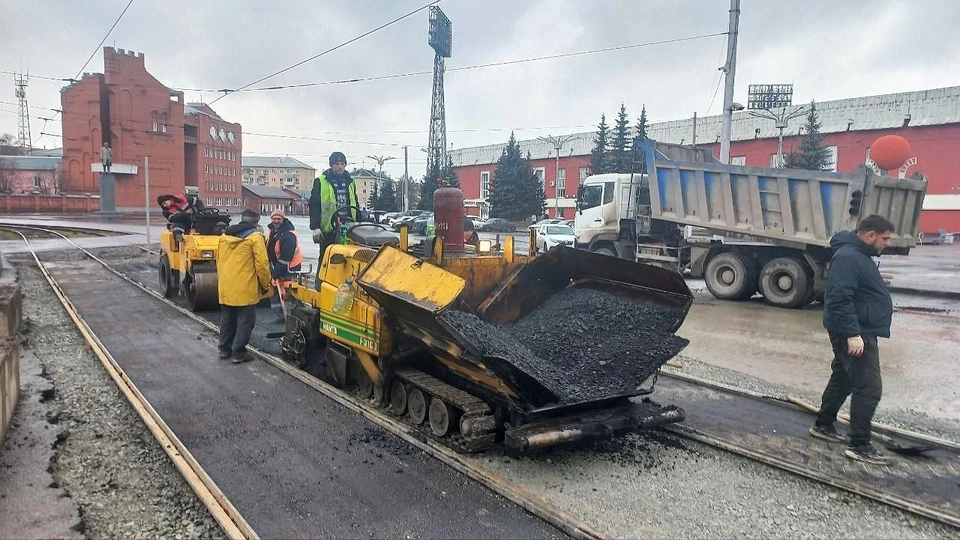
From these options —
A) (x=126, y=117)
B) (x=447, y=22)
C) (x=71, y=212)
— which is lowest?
(x=71, y=212)

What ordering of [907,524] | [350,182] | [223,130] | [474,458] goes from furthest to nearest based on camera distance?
[223,130], [350,182], [474,458], [907,524]

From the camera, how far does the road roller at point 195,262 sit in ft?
34.1

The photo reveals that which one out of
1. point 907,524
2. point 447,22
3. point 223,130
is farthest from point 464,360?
point 223,130

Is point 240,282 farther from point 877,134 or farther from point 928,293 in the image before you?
point 877,134

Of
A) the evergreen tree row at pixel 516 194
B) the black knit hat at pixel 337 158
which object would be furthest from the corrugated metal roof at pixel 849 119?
the black knit hat at pixel 337 158

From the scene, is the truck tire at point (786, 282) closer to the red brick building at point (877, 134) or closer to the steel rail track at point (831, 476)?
the steel rail track at point (831, 476)

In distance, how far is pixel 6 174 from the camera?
2443 inches

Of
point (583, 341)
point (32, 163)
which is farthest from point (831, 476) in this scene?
point (32, 163)

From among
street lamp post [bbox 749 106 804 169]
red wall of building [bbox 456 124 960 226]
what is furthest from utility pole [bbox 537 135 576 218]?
street lamp post [bbox 749 106 804 169]

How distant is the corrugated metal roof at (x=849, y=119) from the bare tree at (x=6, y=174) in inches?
2044

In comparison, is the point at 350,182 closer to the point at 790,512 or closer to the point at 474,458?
the point at 474,458

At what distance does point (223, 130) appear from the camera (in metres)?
64.4

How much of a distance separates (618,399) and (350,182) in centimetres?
440

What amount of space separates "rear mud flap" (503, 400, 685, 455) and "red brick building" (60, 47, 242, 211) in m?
52.5
